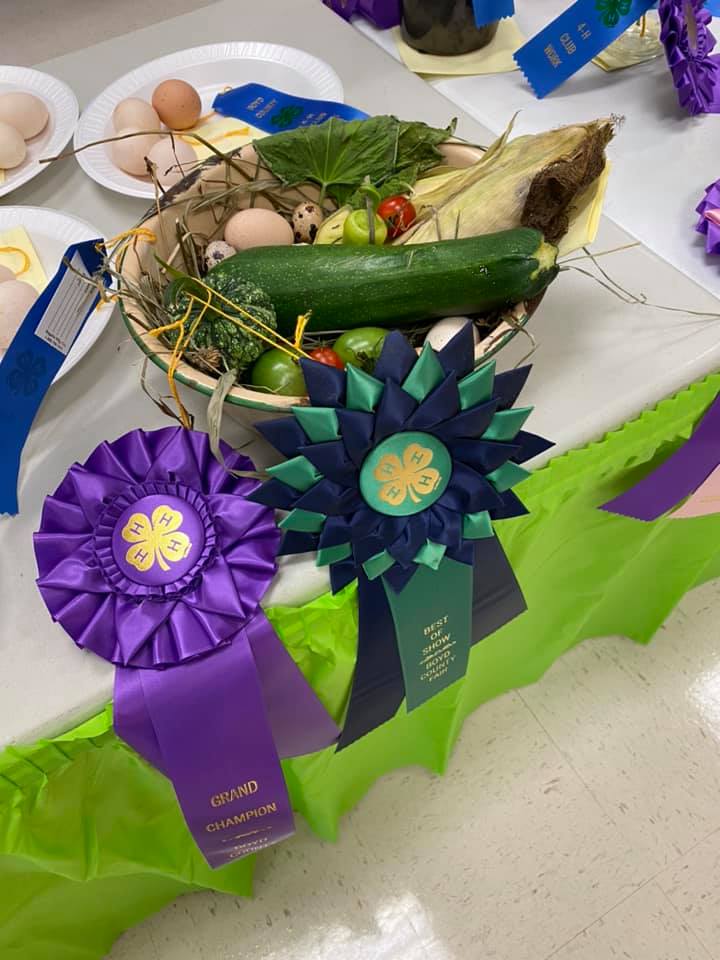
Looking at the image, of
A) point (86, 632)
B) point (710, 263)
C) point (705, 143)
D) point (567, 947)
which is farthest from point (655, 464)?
point (567, 947)

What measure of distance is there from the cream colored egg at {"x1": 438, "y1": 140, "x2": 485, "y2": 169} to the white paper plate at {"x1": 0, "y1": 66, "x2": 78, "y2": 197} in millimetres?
448

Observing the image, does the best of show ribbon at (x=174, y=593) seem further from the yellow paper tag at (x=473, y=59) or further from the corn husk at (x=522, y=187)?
the yellow paper tag at (x=473, y=59)

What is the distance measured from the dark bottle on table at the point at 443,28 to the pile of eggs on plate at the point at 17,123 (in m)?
0.49

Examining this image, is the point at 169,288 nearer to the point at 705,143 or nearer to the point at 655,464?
the point at 655,464

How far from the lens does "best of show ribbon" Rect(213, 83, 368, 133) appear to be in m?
0.90

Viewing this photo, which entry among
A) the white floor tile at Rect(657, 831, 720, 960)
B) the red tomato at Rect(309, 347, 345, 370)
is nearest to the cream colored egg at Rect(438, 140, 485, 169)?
the red tomato at Rect(309, 347, 345, 370)

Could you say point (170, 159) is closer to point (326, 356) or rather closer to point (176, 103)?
point (176, 103)

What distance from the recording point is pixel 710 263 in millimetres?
812

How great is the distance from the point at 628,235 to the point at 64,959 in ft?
3.32

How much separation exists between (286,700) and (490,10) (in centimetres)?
87

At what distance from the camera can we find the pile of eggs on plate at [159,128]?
2.78 ft

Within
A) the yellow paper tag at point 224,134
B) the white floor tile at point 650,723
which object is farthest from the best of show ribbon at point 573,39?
the white floor tile at point 650,723

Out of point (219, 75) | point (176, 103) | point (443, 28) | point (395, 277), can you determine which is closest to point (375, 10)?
point (443, 28)

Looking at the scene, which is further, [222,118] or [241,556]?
[222,118]
